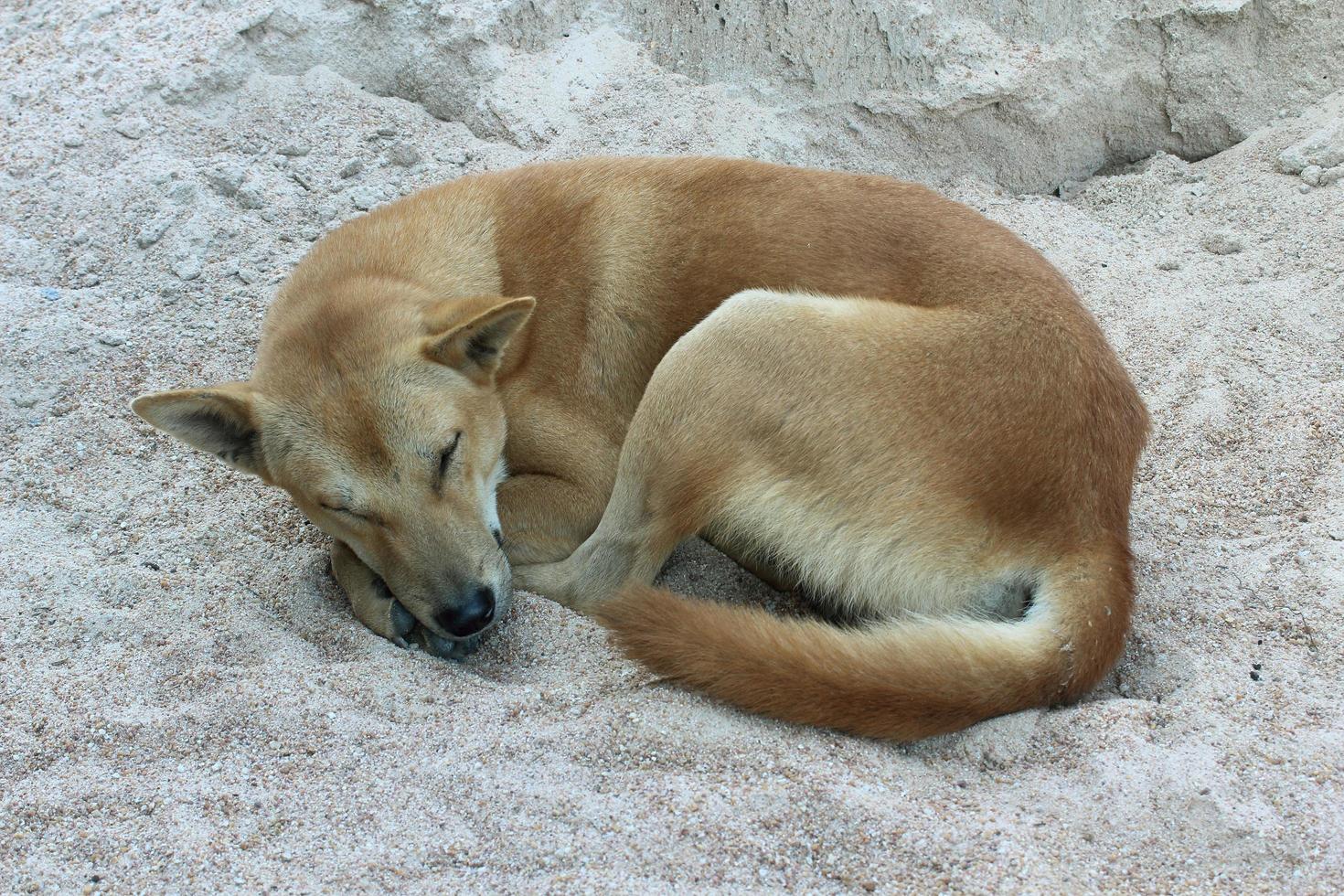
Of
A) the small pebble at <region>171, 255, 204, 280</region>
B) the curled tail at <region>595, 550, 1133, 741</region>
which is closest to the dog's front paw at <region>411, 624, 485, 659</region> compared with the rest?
the curled tail at <region>595, 550, 1133, 741</region>

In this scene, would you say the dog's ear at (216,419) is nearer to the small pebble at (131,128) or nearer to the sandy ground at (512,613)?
the sandy ground at (512,613)

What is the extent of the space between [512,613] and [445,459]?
56 centimetres

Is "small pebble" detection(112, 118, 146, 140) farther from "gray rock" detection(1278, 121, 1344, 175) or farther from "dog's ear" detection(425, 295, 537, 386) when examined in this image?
"gray rock" detection(1278, 121, 1344, 175)

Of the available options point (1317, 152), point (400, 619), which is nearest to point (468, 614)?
point (400, 619)

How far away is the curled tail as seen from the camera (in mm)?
2756

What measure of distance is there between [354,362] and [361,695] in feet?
3.45

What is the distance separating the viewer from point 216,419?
341 centimetres

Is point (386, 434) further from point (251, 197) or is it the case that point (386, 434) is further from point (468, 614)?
point (251, 197)

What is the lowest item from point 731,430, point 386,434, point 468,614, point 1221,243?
point 468,614

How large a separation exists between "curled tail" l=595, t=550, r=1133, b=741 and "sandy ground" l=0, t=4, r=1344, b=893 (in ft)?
0.28

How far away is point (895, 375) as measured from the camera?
10.9 ft

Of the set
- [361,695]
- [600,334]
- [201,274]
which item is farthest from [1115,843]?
[201,274]

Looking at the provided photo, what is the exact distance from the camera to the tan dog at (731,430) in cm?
294

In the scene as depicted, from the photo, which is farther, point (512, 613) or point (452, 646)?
point (512, 613)
